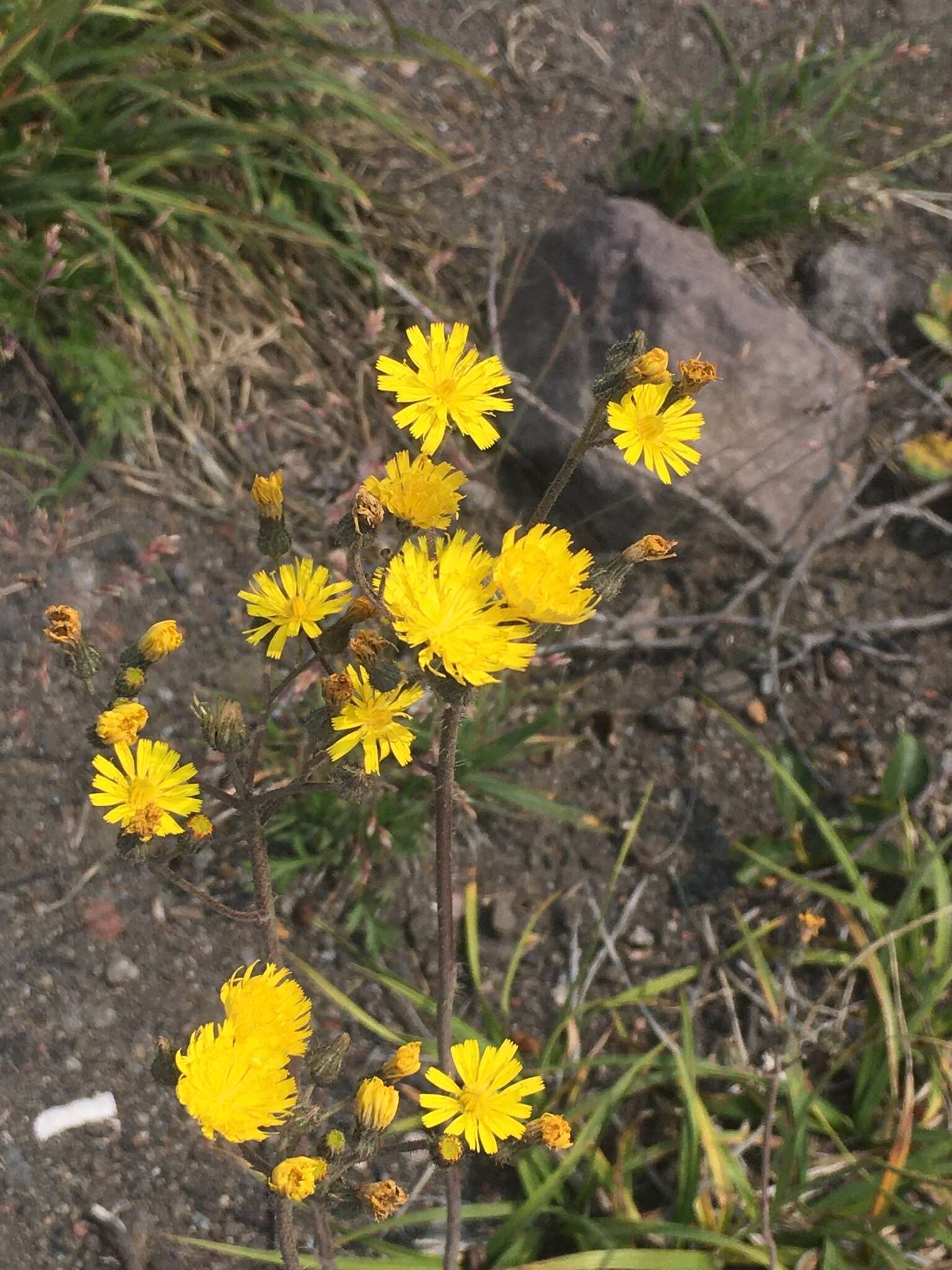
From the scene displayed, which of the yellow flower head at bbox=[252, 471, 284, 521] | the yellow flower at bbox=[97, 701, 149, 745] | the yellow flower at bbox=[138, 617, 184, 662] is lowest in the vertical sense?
the yellow flower at bbox=[97, 701, 149, 745]

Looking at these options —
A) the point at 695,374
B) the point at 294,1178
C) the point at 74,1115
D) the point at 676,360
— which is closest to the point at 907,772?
the point at 676,360

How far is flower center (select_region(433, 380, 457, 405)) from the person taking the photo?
5.41ft

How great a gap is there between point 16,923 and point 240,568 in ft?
3.70

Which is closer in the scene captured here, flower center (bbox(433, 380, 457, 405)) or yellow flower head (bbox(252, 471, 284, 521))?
flower center (bbox(433, 380, 457, 405))

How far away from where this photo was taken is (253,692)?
9.16 feet

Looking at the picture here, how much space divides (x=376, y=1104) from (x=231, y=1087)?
21 centimetres

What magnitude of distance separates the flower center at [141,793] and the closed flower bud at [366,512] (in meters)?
0.51

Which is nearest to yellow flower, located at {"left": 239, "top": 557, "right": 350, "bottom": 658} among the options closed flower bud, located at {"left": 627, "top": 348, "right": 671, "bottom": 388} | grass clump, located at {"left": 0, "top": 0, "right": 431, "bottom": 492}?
closed flower bud, located at {"left": 627, "top": 348, "right": 671, "bottom": 388}

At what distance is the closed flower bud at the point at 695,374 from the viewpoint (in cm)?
160

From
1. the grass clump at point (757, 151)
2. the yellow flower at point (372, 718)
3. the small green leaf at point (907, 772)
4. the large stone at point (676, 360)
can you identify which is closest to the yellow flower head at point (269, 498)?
the yellow flower at point (372, 718)

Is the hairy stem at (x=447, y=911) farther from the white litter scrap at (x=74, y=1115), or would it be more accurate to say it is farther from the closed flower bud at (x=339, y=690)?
the white litter scrap at (x=74, y=1115)

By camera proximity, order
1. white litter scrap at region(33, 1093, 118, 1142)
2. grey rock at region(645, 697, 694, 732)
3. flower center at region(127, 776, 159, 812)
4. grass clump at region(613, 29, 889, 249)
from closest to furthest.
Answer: flower center at region(127, 776, 159, 812) → white litter scrap at region(33, 1093, 118, 1142) → grey rock at region(645, 697, 694, 732) → grass clump at region(613, 29, 889, 249)

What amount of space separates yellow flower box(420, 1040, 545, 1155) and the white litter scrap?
3.28 feet

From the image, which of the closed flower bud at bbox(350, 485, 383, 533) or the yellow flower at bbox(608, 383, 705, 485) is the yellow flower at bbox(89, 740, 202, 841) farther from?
the yellow flower at bbox(608, 383, 705, 485)
